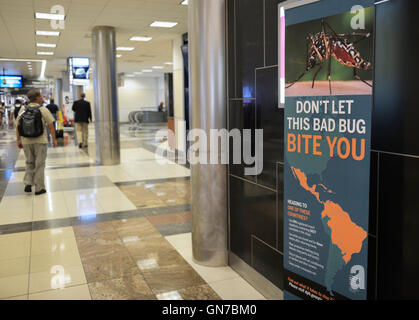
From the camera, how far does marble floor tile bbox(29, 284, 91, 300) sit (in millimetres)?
3297

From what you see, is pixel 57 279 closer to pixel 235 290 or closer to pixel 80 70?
pixel 235 290

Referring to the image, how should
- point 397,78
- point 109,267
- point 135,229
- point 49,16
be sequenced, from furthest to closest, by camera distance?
point 49,16 < point 135,229 < point 109,267 < point 397,78

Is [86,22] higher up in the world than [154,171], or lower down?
higher up

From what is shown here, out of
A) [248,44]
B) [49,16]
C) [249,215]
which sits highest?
[49,16]

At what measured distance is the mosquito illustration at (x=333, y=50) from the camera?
84.2 inches

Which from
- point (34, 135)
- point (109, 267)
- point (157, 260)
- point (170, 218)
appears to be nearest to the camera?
point (109, 267)

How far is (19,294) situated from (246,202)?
205 centimetres

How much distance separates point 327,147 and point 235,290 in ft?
5.38

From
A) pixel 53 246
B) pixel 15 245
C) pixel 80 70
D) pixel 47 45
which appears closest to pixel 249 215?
pixel 53 246

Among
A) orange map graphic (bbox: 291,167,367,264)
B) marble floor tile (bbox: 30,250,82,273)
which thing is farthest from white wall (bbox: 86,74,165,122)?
orange map graphic (bbox: 291,167,367,264)

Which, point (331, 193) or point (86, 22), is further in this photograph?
point (86, 22)

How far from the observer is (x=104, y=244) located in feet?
14.9

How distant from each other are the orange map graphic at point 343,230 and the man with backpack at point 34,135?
5301 millimetres

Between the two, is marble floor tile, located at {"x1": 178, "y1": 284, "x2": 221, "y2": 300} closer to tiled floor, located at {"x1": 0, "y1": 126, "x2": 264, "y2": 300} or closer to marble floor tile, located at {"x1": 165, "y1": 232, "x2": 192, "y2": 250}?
tiled floor, located at {"x1": 0, "y1": 126, "x2": 264, "y2": 300}
